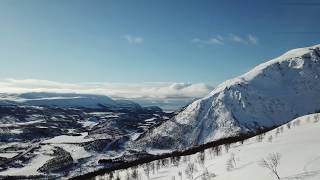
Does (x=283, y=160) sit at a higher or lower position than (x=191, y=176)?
higher

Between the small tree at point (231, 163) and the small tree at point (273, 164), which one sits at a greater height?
the small tree at point (273, 164)

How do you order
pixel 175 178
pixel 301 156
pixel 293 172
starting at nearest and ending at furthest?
pixel 293 172 → pixel 301 156 → pixel 175 178

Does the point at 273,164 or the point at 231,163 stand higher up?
the point at 273,164

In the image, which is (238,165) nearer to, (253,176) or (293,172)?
(253,176)

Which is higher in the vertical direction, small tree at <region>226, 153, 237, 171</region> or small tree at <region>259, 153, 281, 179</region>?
small tree at <region>259, 153, 281, 179</region>

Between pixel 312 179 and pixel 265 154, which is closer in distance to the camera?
pixel 312 179

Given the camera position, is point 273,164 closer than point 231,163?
Yes

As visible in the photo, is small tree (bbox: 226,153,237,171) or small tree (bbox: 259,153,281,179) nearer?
small tree (bbox: 259,153,281,179)

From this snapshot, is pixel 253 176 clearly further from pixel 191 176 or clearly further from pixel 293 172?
pixel 191 176

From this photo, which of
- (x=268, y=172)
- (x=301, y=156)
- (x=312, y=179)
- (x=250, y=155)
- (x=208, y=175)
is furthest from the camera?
(x=250, y=155)

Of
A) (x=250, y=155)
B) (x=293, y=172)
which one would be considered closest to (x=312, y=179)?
(x=293, y=172)

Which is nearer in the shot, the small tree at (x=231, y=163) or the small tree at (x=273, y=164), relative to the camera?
the small tree at (x=273, y=164)
